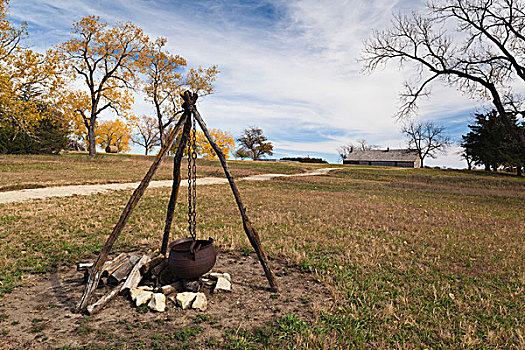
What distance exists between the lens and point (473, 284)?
489 cm

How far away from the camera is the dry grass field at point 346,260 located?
3.36 meters

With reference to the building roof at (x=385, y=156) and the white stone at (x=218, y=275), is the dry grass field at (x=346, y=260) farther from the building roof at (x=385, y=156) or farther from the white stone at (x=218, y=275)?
the building roof at (x=385, y=156)

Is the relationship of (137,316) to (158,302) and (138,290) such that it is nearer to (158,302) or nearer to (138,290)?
(158,302)

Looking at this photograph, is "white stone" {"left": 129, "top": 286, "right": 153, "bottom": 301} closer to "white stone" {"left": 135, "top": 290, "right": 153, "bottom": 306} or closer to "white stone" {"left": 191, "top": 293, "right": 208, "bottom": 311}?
"white stone" {"left": 135, "top": 290, "right": 153, "bottom": 306}

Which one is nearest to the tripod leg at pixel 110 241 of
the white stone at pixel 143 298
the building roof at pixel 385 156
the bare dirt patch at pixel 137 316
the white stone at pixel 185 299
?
the bare dirt patch at pixel 137 316

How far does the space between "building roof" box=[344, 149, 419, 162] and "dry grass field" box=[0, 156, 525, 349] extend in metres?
63.8

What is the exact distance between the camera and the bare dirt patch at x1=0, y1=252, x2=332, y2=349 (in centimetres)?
320

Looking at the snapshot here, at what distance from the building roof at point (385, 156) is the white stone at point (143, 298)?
73.8 metres

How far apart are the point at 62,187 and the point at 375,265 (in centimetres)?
1374

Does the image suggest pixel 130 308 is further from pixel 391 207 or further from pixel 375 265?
pixel 391 207

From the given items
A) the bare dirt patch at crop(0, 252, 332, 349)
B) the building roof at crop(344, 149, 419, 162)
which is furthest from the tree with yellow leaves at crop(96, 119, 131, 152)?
the bare dirt patch at crop(0, 252, 332, 349)

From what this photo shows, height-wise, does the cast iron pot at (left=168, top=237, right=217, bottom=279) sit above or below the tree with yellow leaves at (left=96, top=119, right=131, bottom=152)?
below

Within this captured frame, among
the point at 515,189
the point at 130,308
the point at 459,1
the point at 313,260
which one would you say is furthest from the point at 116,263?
the point at 515,189

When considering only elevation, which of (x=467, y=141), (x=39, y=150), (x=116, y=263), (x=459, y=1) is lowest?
(x=116, y=263)
